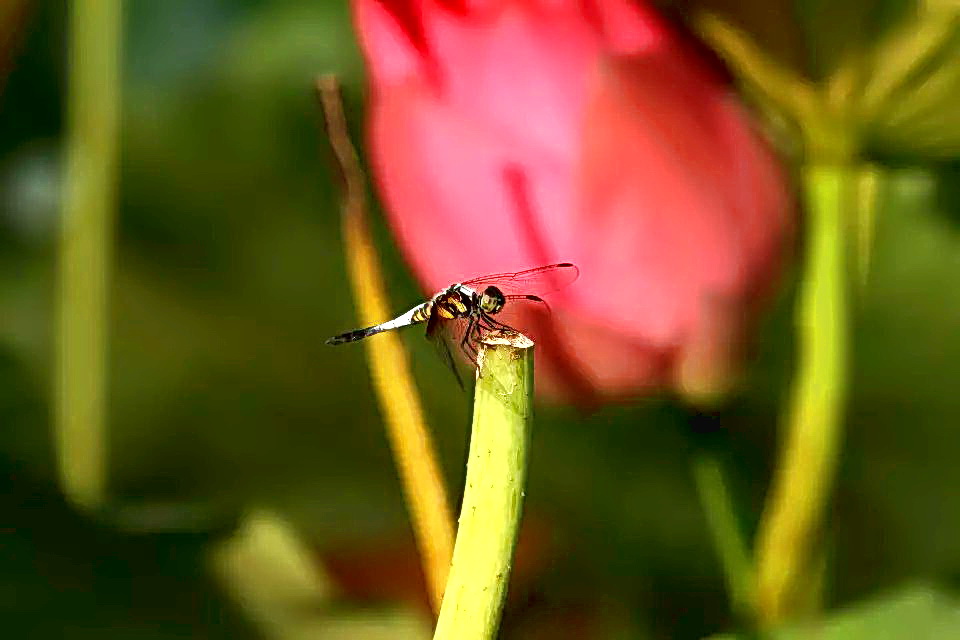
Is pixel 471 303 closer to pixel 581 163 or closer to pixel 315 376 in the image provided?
pixel 581 163

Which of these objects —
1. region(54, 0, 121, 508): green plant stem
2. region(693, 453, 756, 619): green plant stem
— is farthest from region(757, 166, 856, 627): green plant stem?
region(54, 0, 121, 508): green plant stem

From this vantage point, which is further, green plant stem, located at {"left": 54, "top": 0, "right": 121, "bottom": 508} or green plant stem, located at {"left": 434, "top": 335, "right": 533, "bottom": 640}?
green plant stem, located at {"left": 54, "top": 0, "right": 121, "bottom": 508}

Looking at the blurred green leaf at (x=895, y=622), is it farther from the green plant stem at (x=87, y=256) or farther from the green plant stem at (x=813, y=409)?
the green plant stem at (x=87, y=256)

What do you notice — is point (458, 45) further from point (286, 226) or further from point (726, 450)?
point (286, 226)

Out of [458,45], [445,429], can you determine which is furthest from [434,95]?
[445,429]

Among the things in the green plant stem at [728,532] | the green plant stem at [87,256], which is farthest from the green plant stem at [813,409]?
the green plant stem at [87,256]

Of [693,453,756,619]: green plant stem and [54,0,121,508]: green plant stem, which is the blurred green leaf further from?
[54,0,121,508]: green plant stem

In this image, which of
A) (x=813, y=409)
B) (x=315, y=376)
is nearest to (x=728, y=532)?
(x=813, y=409)
